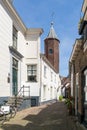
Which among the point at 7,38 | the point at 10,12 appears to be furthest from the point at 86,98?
the point at 10,12

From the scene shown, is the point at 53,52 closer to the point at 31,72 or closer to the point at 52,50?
the point at 52,50

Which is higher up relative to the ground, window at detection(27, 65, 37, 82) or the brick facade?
the brick facade

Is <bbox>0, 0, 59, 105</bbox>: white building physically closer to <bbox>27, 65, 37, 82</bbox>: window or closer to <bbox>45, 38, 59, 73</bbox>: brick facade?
<bbox>27, 65, 37, 82</bbox>: window

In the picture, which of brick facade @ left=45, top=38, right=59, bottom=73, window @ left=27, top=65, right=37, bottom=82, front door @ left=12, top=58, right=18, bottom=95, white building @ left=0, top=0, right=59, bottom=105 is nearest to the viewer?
white building @ left=0, top=0, right=59, bottom=105

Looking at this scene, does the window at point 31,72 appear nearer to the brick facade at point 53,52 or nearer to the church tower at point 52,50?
the church tower at point 52,50

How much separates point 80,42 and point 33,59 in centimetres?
1717

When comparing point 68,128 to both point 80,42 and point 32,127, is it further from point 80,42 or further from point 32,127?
point 80,42

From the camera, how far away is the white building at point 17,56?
23344mm

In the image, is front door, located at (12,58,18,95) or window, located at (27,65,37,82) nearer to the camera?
front door, located at (12,58,18,95)

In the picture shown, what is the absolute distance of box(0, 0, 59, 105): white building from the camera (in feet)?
76.6

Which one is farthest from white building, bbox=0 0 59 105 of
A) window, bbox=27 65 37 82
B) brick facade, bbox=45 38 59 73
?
brick facade, bbox=45 38 59 73

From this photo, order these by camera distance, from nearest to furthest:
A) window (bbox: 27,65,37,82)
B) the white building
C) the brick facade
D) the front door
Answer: the white building, the front door, window (bbox: 27,65,37,82), the brick facade

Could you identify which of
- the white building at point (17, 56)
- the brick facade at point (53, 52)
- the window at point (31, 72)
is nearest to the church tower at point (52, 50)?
the brick facade at point (53, 52)

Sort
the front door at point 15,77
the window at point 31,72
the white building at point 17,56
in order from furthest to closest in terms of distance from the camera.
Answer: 1. the window at point 31,72
2. the front door at point 15,77
3. the white building at point 17,56
